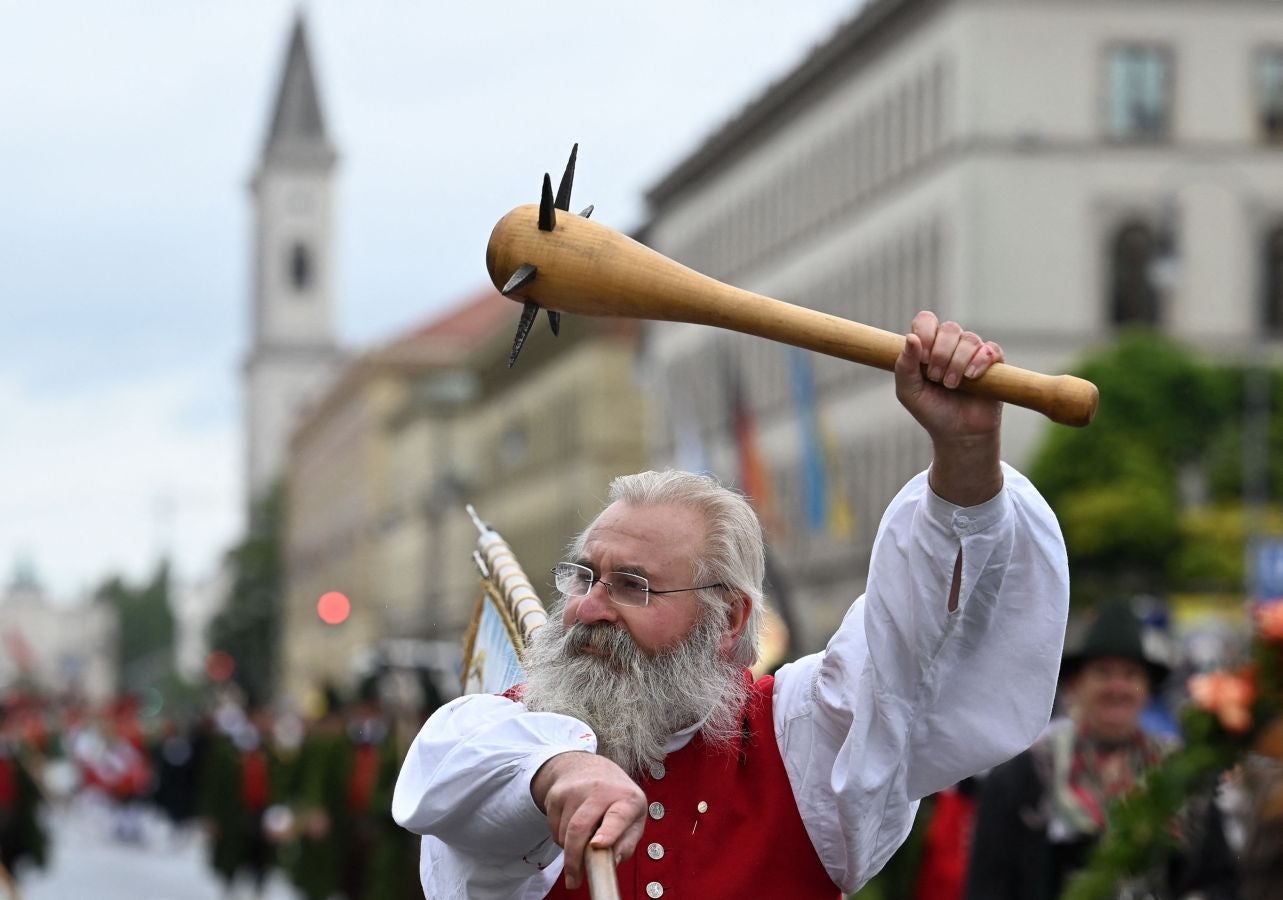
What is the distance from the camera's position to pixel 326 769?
75.6 feet

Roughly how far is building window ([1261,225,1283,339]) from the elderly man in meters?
54.9

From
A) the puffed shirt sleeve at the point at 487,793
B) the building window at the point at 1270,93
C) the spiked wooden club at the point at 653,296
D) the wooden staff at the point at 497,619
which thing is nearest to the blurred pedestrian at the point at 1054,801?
the wooden staff at the point at 497,619

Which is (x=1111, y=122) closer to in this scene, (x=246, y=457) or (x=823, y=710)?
(x=823, y=710)

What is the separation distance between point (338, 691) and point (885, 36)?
3665 cm

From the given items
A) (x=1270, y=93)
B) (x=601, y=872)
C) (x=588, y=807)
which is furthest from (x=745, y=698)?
(x=1270, y=93)

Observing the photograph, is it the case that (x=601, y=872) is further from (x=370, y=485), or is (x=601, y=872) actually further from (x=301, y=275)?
(x=301, y=275)

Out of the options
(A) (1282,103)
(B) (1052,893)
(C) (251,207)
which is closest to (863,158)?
(A) (1282,103)

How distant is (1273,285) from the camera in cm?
5862

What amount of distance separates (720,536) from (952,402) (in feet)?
2.13

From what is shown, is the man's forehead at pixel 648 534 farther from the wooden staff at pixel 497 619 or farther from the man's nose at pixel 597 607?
the wooden staff at pixel 497 619

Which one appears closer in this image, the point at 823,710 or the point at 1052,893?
the point at 823,710

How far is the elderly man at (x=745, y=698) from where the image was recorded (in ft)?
12.4

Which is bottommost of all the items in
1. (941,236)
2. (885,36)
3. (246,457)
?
(246,457)

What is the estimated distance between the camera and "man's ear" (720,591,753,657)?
165 inches
